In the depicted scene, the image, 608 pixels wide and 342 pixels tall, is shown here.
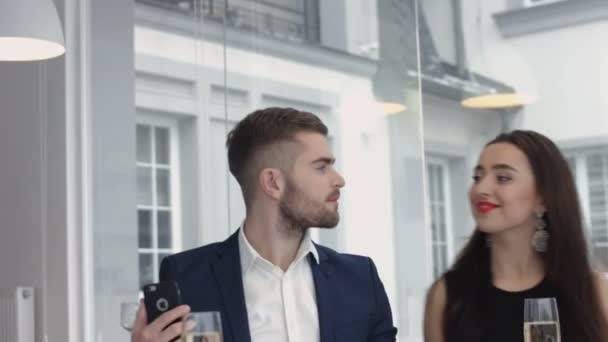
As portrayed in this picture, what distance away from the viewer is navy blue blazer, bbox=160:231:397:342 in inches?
110

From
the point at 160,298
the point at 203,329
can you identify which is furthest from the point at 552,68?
the point at 203,329

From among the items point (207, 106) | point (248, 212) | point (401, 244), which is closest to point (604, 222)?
point (401, 244)

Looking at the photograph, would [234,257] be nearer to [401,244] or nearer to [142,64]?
[401,244]

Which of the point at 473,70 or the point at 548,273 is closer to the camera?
the point at 548,273

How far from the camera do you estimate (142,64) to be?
4.43m

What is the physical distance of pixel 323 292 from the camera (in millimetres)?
2844

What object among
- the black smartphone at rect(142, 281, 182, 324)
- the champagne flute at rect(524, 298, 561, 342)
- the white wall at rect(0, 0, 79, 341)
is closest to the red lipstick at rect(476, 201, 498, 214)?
the champagne flute at rect(524, 298, 561, 342)

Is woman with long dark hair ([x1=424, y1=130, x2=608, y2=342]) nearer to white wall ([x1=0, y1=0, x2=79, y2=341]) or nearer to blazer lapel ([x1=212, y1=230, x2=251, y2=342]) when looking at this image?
blazer lapel ([x1=212, y1=230, x2=251, y2=342])

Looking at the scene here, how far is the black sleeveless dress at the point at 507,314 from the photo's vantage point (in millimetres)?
2910

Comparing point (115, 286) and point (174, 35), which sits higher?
point (174, 35)

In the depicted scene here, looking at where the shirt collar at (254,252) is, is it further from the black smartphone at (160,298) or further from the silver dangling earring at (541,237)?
the silver dangling earring at (541,237)

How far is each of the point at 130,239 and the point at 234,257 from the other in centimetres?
163

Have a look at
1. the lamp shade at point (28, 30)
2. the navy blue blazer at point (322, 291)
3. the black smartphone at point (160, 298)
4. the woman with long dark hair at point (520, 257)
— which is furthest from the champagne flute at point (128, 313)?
the black smartphone at point (160, 298)

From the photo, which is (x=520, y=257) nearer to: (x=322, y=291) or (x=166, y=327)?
(x=322, y=291)
